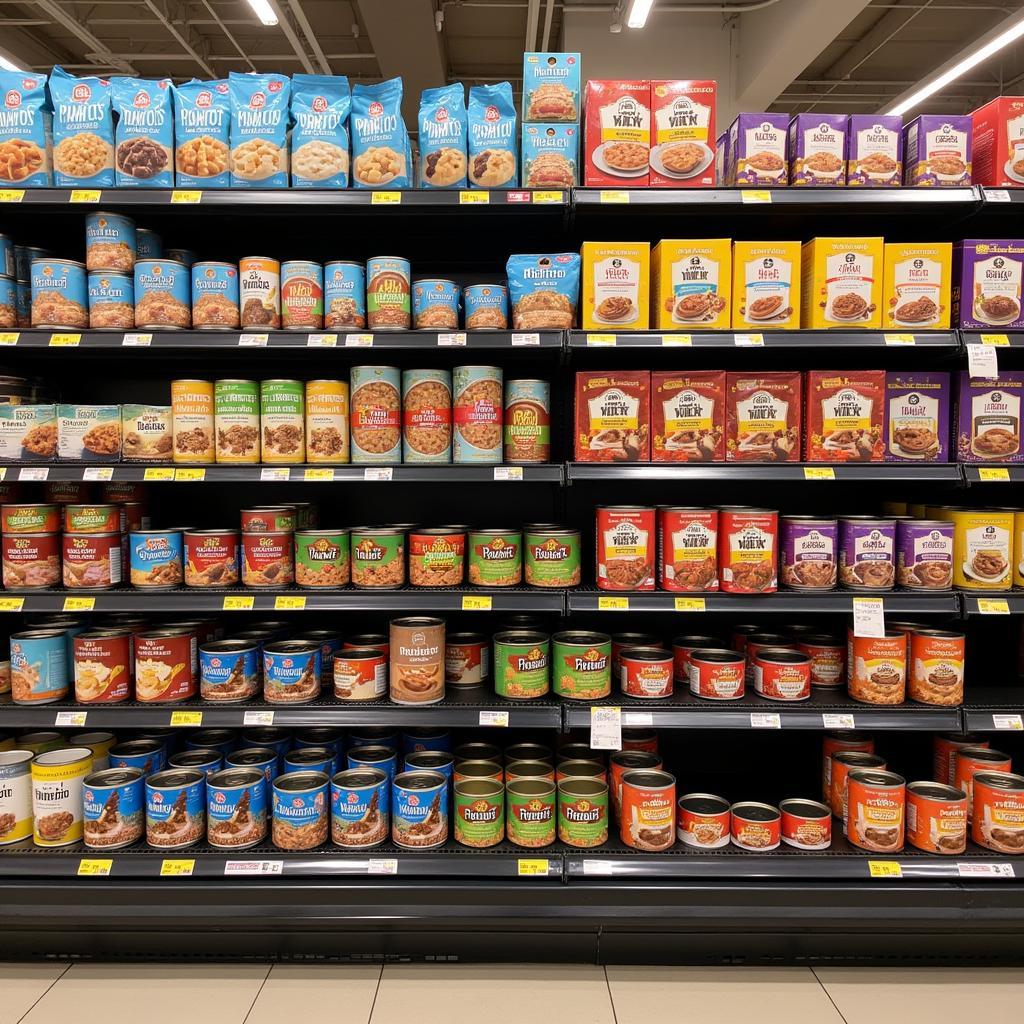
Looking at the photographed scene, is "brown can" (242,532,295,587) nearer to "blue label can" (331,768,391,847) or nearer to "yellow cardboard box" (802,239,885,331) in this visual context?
"blue label can" (331,768,391,847)

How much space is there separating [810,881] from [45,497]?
279 cm

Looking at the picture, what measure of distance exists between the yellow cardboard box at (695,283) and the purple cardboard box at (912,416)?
584 millimetres

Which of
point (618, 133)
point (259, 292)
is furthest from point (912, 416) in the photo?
point (259, 292)

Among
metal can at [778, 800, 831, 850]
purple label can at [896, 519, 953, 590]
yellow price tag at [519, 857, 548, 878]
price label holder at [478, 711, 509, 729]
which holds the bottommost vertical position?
yellow price tag at [519, 857, 548, 878]

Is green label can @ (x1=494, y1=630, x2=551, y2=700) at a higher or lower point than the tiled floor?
higher

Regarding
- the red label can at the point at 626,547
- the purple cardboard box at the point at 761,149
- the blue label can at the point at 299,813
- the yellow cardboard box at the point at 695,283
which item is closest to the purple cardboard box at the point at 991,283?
the purple cardboard box at the point at 761,149

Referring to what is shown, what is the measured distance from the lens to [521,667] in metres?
2.09

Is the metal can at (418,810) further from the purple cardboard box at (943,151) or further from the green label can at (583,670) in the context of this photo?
the purple cardboard box at (943,151)

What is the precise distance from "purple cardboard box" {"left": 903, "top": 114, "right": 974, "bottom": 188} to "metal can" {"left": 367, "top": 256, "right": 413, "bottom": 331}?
165 cm

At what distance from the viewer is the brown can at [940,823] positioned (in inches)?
77.9

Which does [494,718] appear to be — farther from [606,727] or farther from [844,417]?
[844,417]

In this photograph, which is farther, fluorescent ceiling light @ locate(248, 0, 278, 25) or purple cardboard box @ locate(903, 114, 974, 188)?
fluorescent ceiling light @ locate(248, 0, 278, 25)

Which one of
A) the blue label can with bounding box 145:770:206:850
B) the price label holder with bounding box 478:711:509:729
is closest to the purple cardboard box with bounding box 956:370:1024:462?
the price label holder with bounding box 478:711:509:729

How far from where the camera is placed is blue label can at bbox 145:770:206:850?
201 centimetres
